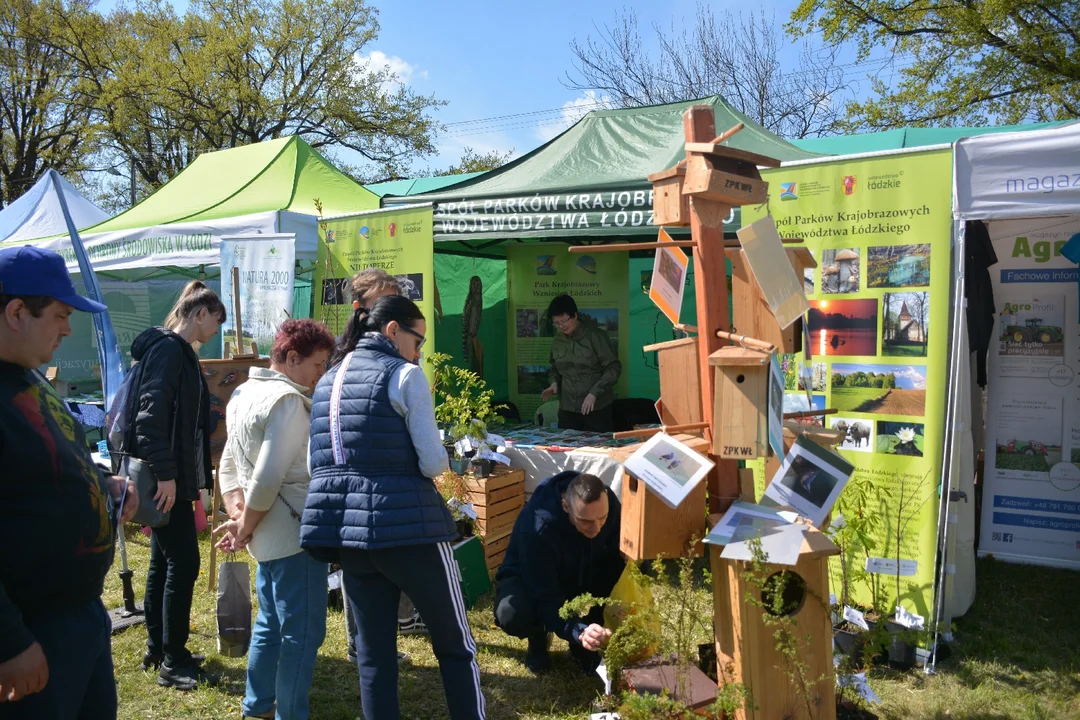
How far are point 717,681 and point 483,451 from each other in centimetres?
225

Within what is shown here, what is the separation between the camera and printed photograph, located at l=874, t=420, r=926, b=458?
11.7ft

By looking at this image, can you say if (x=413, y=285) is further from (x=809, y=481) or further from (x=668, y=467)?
(x=809, y=481)

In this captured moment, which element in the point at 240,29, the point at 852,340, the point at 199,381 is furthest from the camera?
the point at 240,29

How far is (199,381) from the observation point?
132 inches

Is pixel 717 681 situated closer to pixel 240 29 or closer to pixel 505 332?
pixel 505 332

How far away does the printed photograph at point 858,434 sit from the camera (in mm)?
3662

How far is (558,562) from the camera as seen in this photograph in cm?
335

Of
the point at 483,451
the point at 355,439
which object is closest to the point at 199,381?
the point at 355,439

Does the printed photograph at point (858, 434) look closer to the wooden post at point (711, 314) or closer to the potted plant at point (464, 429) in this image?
the wooden post at point (711, 314)

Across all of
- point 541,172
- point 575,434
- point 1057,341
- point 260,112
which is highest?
point 260,112

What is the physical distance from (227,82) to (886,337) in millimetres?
21914

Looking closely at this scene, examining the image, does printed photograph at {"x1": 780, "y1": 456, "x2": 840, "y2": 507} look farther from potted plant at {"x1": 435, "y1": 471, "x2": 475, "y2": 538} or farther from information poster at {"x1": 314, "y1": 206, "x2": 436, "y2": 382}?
information poster at {"x1": 314, "y1": 206, "x2": 436, "y2": 382}

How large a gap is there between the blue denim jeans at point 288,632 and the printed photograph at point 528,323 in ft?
15.7

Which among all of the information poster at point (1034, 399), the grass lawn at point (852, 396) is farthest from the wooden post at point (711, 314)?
the information poster at point (1034, 399)
